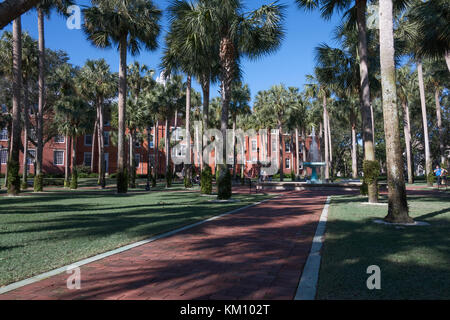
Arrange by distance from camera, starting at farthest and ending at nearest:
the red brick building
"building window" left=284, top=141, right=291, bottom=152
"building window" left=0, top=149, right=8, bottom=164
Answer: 1. "building window" left=284, top=141, right=291, bottom=152
2. the red brick building
3. "building window" left=0, top=149, right=8, bottom=164

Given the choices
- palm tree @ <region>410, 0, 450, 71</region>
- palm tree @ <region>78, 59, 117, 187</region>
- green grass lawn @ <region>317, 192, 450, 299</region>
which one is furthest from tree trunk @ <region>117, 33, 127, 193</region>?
palm tree @ <region>410, 0, 450, 71</region>

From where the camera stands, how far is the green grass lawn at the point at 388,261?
126 inches

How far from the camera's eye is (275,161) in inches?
2216

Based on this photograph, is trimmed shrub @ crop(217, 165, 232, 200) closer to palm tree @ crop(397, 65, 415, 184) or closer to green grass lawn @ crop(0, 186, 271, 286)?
green grass lawn @ crop(0, 186, 271, 286)

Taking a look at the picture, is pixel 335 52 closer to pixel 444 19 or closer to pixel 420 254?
pixel 444 19

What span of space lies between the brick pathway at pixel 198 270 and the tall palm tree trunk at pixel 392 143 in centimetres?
263

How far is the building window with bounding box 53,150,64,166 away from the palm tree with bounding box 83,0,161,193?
29.1 metres

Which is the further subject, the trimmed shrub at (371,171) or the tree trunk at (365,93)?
the tree trunk at (365,93)

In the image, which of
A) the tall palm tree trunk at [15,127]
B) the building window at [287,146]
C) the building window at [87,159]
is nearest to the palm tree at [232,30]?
the tall palm tree trunk at [15,127]

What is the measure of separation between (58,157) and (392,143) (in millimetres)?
46242

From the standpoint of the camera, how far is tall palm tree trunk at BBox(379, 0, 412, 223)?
7.65m

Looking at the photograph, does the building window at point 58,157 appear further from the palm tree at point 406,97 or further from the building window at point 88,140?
the palm tree at point 406,97

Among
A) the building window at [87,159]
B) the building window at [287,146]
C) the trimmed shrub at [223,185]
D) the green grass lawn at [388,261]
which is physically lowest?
the green grass lawn at [388,261]
